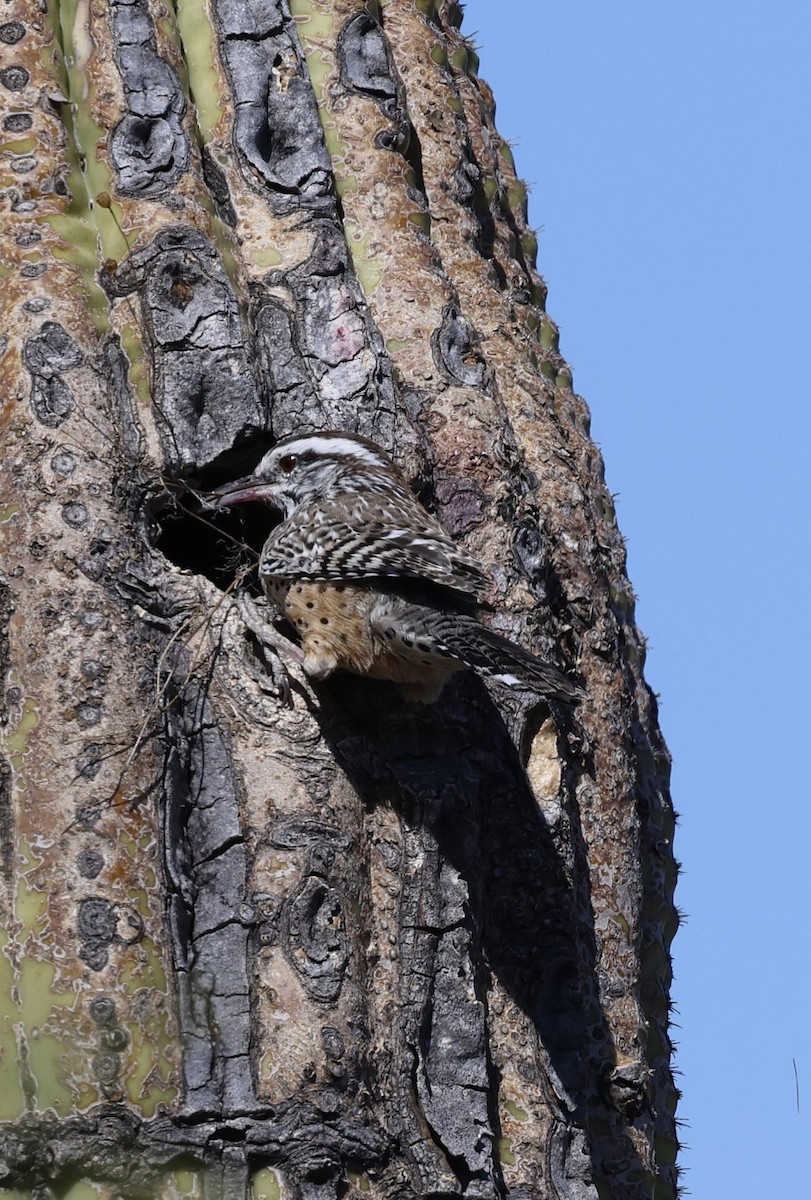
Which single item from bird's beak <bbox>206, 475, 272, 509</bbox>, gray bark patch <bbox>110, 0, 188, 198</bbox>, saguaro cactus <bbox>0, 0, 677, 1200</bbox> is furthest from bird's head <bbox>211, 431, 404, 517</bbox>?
gray bark patch <bbox>110, 0, 188, 198</bbox>

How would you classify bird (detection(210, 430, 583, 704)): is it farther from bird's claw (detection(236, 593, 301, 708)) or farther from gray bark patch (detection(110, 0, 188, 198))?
gray bark patch (detection(110, 0, 188, 198))

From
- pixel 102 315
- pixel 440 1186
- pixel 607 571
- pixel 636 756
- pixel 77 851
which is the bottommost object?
pixel 440 1186

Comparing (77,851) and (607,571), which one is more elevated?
(607,571)

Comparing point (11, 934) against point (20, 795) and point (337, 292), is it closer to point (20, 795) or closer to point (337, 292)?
point (20, 795)

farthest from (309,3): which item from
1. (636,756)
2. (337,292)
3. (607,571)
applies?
(636,756)

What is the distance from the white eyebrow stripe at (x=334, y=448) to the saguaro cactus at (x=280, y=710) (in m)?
0.15

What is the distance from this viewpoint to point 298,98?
594 cm

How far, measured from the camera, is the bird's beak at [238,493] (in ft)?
17.5

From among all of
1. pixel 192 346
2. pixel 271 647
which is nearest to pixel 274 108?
pixel 192 346

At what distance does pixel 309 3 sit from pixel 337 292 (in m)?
1.27

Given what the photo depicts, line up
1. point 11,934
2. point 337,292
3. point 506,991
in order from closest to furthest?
point 11,934 < point 506,991 < point 337,292

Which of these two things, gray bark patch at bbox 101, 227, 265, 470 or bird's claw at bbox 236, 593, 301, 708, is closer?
bird's claw at bbox 236, 593, 301, 708

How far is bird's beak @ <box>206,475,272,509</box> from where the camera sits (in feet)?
17.5

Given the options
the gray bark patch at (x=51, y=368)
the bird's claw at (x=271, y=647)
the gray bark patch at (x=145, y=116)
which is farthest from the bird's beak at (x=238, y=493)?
the gray bark patch at (x=145, y=116)
